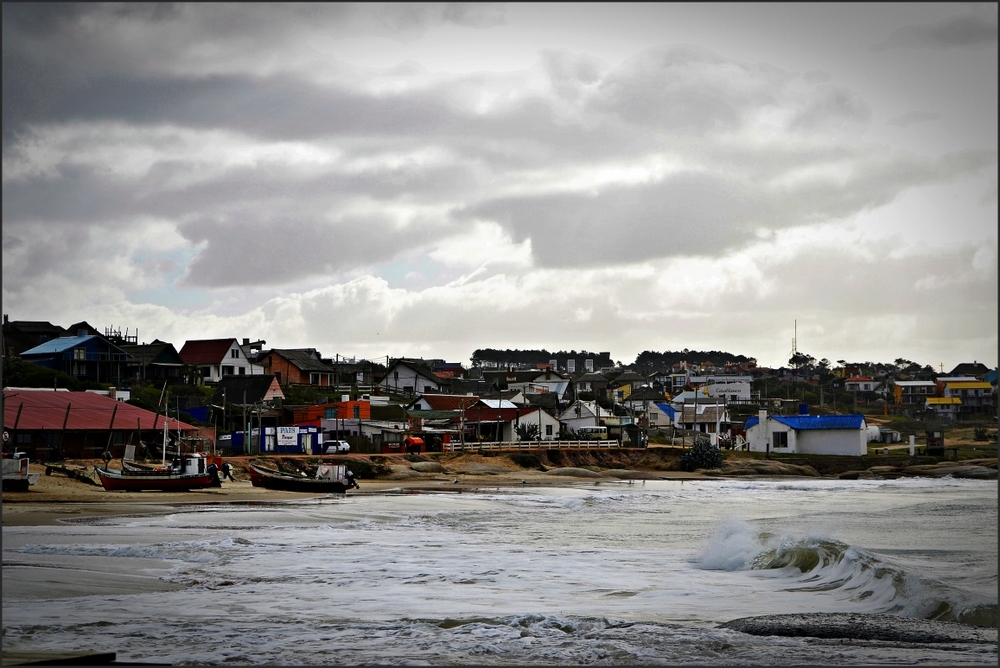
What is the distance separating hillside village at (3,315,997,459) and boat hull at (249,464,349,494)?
18.8 ft

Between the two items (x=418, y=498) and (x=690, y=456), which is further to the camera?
(x=690, y=456)

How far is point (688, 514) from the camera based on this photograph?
33.9 meters

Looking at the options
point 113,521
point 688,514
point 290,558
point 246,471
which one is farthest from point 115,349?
point 290,558

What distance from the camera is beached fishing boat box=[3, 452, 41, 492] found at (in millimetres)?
32969

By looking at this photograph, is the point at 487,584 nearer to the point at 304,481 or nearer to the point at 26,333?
the point at 304,481

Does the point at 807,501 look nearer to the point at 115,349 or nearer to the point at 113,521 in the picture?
the point at 113,521

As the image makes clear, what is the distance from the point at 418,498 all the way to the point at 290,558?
60.6 ft

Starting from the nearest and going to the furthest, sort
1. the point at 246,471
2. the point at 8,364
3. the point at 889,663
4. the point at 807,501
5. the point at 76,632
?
the point at 889,663, the point at 76,632, the point at 807,501, the point at 246,471, the point at 8,364

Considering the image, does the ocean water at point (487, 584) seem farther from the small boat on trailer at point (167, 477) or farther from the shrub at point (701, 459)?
the shrub at point (701, 459)

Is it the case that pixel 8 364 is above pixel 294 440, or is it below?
above

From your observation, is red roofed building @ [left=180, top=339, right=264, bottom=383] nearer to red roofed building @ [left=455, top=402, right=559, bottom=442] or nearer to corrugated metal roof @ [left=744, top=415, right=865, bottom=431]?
red roofed building @ [left=455, top=402, right=559, bottom=442]

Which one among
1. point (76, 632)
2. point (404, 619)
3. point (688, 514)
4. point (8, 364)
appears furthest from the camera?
point (8, 364)

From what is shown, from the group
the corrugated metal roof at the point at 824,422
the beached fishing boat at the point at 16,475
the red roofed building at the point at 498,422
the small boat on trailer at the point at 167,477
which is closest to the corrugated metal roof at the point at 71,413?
the small boat on trailer at the point at 167,477

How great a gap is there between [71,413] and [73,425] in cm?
201
